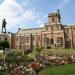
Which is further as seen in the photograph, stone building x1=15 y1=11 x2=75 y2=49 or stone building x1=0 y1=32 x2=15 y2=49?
stone building x1=0 y1=32 x2=15 y2=49

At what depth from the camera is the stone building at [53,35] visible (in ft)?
260

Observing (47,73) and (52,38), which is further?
(52,38)

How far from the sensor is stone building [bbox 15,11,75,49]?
79188mm

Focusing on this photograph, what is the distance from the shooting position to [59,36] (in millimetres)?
79500

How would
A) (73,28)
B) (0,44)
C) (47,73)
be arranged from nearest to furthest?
(47,73)
(0,44)
(73,28)

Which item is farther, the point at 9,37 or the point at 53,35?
the point at 9,37

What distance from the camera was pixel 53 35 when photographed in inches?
3187

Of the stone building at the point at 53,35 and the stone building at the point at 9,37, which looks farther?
the stone building at the point at 9,37

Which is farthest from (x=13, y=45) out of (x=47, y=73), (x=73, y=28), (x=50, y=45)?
(x=47, y=73)

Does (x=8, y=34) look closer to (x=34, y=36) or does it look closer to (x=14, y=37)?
(x=14, y=37)

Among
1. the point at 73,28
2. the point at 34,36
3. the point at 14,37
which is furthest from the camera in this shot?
the point at 14,37

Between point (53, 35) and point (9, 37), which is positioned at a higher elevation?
point (53, 35)

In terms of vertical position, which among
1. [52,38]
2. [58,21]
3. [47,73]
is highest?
[58,21]

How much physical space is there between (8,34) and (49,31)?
18544 millimetres
